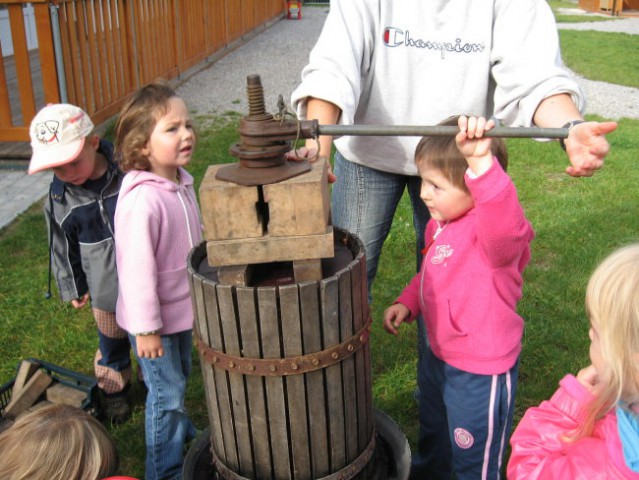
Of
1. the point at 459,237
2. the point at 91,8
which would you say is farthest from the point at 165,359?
the point at 91,8

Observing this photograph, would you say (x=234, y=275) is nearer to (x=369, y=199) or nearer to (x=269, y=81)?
(x=369, y=199)

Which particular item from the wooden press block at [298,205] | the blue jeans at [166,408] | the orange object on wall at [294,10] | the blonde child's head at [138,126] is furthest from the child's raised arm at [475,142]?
the orange object on wall at [294,10]

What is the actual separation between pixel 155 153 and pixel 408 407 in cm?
191

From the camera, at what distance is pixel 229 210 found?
1948 millimetres

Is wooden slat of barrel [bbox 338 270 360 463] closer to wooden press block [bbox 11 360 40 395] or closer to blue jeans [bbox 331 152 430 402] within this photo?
blue jeans [bbox 331 152 430 402]

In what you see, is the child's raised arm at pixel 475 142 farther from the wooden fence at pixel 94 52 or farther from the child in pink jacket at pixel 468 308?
the wooden fence at pixel 94 52

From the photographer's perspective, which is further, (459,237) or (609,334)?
(459,237)

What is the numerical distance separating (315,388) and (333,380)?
0.20ft

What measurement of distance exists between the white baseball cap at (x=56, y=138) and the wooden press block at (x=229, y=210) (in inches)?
50.7

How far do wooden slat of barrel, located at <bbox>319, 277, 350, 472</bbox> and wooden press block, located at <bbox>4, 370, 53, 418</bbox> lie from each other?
1968 mm

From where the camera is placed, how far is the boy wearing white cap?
9.95 feet

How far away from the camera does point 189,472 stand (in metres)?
2.47

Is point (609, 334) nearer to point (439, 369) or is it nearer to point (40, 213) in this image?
point (439, 369)

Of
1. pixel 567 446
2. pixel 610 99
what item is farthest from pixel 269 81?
pixel 567 446
